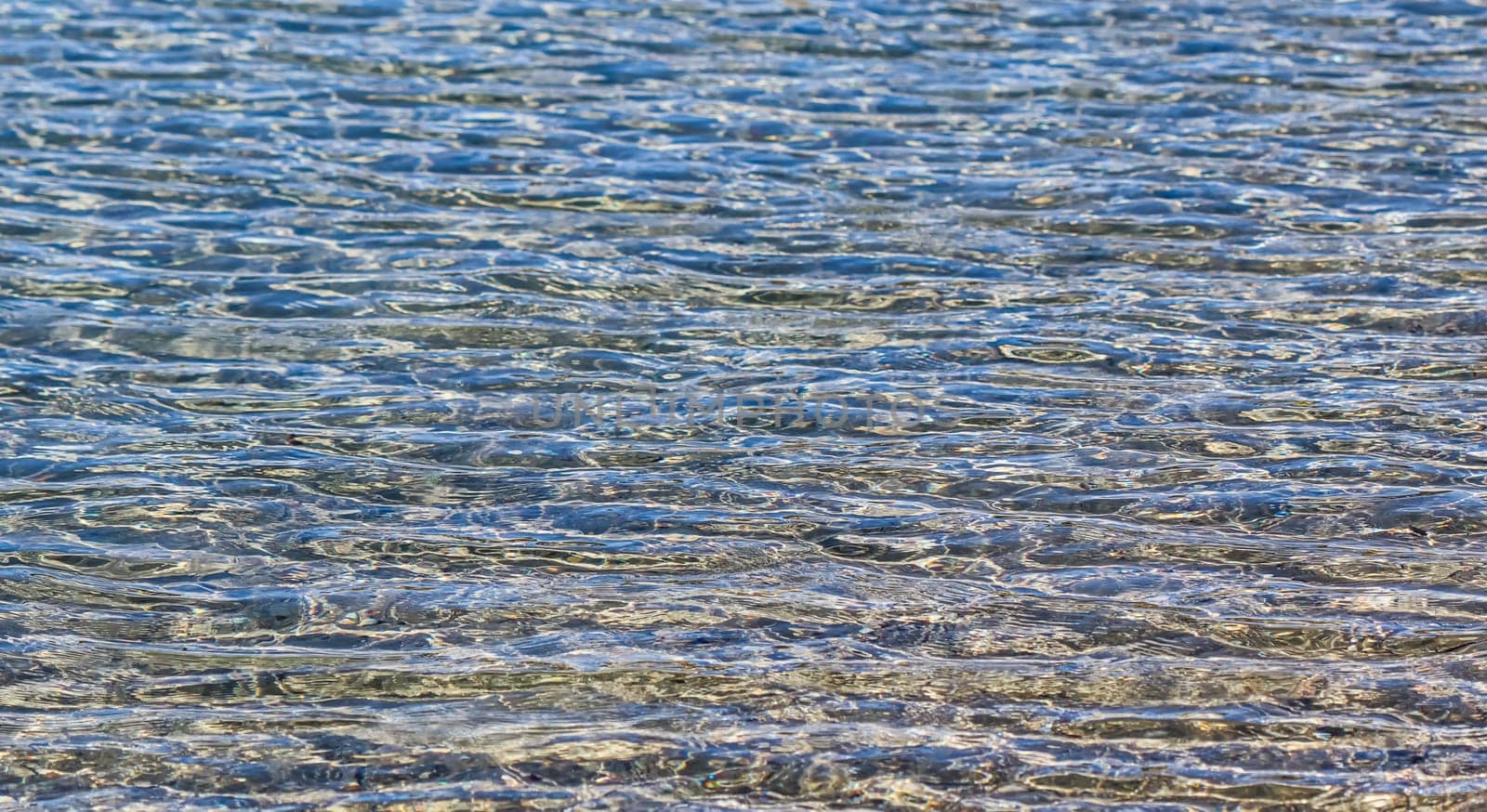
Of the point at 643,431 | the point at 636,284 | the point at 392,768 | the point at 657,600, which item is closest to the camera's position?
the point at 392,768

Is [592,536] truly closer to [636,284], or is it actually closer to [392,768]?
[392,768]

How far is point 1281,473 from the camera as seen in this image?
21.2 ft

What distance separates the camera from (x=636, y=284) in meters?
8.53

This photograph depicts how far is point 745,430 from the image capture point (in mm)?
7000

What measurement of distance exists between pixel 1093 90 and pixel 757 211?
10.7 feet

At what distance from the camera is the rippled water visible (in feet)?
16.1

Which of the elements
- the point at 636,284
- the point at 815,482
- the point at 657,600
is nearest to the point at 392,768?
the point at 657,600

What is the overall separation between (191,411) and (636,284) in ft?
7.82

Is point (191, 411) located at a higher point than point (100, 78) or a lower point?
lower

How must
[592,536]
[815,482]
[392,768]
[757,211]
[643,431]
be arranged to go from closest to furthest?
[392,768], [592,536], [815,482], [643,431], [757,211]

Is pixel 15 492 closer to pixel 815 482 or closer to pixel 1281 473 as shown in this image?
pixel 815 482

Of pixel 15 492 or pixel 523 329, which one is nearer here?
pixel 15 492

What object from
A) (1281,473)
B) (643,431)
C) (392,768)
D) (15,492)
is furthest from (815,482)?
(15,492)

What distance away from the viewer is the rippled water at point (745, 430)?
4898 millimetres
